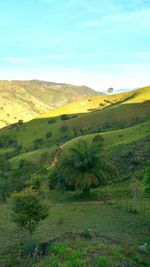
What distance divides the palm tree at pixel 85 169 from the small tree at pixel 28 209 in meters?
23.7

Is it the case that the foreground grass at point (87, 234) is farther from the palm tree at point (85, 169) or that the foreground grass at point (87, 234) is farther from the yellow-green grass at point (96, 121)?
the yellow-green grass at point (96, 121)

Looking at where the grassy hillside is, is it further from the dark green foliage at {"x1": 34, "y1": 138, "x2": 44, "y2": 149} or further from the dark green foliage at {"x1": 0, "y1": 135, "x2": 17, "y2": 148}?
the dark green foliage at {"x1": 0, "y1": 135, "x2": 17, "y2": 148}

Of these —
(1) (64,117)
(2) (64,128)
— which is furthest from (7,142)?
(1) (64,117)

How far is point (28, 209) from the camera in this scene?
32.9 m

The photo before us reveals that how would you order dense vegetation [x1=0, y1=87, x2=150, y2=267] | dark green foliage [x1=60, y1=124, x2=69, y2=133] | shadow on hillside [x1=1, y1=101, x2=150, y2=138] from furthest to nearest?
dark green foliage [x1=60, y1=124, x2=69, y2=133] < shadow on hillside [x1=1, y1=101, x2=150, y2=138] < dense vegetation [x1=0, y1=87, x2=150, y2=267]

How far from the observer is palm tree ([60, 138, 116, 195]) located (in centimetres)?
5738

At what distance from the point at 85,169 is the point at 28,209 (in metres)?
26.4

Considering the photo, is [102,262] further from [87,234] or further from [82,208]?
[82,208]

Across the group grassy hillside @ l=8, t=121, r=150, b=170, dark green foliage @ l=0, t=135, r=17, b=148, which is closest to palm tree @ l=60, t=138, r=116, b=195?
grassy hillside @ l=8, t=121, r=150, b=170

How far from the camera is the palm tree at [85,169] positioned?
57.4 m

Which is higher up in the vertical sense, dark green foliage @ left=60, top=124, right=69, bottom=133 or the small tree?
dark green foliage @ left=60, top=124, right=69, bottom=133

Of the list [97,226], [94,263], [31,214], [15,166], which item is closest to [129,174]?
[97,226]

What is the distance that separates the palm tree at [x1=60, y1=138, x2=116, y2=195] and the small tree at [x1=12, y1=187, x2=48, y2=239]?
2369 cm

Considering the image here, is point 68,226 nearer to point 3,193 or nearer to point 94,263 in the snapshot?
point 94,263
